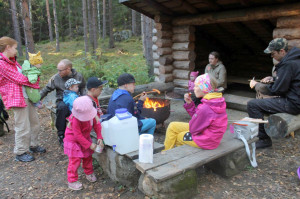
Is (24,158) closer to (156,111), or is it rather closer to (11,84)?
(11,84)

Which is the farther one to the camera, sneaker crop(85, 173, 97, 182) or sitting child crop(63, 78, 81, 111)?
sitting child crop(63, 78, 81, 111)

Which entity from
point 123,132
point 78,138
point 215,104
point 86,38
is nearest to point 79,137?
point 78,138

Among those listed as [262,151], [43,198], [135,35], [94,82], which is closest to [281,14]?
[262,151]

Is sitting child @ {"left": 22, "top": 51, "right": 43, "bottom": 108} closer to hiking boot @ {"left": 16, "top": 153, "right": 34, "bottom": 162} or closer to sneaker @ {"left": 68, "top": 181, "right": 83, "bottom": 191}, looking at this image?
hiking boot @ {"left": 16, "top": 153, "right": 34, "bottom": 162}

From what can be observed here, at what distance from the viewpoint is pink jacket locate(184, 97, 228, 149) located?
9.82 ft

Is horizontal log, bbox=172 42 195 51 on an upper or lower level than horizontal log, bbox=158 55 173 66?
upper

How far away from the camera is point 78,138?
3.15 meters

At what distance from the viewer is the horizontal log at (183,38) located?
703 cm

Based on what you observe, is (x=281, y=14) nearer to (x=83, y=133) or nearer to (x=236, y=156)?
(x=236, y=156)

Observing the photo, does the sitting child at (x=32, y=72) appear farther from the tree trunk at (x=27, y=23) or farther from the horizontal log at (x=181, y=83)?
the tree trunk at (x=27, y=23)

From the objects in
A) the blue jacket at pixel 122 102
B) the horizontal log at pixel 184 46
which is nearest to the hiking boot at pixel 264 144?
the blue jacket at pixel 122 102

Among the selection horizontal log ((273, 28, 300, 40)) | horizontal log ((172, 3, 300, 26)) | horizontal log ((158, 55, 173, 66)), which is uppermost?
horizontal log ((172, 3, 300, 26))

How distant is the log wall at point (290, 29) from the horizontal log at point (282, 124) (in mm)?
1780

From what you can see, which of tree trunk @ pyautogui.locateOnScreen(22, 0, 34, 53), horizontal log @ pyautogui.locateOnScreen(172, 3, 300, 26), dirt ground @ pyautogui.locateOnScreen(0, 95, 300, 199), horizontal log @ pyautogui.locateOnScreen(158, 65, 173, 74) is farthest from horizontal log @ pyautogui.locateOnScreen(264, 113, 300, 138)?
tree trunk @ pyautogui.locateOnScreen(22, 0, 34, 53)
